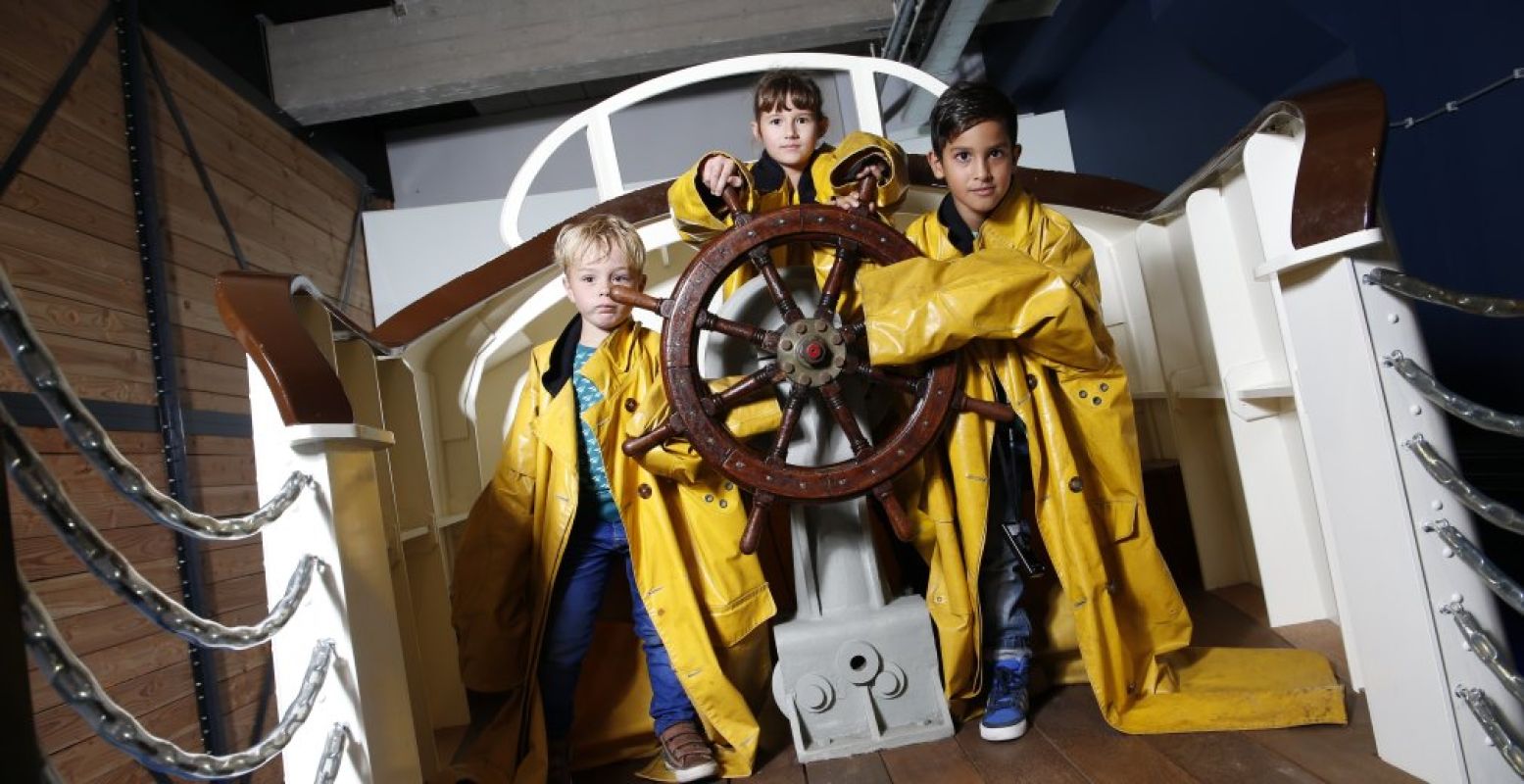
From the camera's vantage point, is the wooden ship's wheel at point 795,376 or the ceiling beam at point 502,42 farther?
the ceiling beam at point 502,42

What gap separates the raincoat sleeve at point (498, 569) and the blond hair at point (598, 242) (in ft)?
0.83

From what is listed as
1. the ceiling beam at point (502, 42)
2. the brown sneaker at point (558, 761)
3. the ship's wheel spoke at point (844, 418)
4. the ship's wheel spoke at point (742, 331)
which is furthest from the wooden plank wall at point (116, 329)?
the ship's wheel spoke at point (844, 418)

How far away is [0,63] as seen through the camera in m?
2.21

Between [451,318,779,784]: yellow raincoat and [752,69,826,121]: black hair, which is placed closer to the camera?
[451,318,779,784]: yellow raincoat

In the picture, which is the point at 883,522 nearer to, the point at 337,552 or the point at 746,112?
the point at 337,552

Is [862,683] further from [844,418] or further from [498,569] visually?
[498,569]

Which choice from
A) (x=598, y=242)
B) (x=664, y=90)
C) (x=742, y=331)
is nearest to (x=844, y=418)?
(x=742, y=331)

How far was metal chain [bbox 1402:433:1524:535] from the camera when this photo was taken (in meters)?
0.88

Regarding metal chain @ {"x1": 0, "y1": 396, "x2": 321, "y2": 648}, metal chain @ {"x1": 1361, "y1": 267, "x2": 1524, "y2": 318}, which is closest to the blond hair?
metal chain @ {"x1": 0, "y1": 396, "x2": 321, "y2": 648}

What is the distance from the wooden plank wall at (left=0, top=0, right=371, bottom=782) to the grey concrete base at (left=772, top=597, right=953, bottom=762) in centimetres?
151

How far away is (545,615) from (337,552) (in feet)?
1.90

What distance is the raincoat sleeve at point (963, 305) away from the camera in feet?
4.34

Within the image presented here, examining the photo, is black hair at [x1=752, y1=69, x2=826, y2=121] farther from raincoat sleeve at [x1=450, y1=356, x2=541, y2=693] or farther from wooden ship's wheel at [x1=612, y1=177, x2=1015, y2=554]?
raincoat sleeve at [x1=450, y1=356, x2=541, y2=693]

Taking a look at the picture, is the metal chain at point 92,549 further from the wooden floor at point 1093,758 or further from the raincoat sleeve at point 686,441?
the wooden floor at point 1093,758
